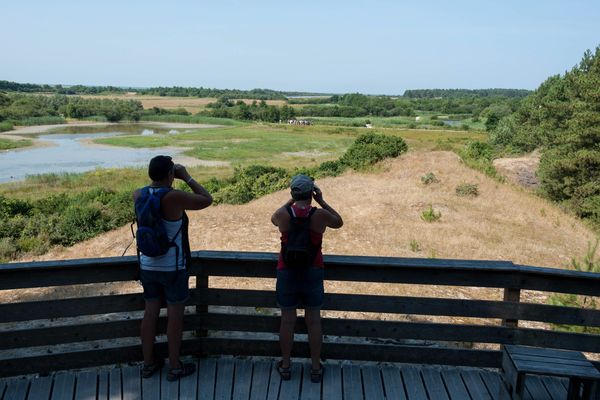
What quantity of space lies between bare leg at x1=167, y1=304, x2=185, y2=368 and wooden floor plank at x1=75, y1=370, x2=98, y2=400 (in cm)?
57

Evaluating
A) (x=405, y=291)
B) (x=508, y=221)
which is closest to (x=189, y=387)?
(x=405, y=291)

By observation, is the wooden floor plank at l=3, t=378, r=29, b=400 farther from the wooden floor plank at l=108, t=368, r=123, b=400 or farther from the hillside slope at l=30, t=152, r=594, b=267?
the hillside slope at l=30, t=152, r=594, b=267

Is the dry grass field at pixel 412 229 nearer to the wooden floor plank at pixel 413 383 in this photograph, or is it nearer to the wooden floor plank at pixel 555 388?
the wooden floor plank at pixel 413 383

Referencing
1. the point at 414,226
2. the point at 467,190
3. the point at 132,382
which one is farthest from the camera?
the point at 467,190

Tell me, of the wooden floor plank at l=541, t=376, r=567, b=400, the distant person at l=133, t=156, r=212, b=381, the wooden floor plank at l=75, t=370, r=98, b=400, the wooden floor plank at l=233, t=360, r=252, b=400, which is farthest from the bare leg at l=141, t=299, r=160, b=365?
the wooden floor plank at l=541, t=376, r=567, b=400

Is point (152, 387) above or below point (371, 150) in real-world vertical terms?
above

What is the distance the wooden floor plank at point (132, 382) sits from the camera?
11.4ft

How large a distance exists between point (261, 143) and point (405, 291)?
64.3 metres

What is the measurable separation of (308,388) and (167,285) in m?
1.26

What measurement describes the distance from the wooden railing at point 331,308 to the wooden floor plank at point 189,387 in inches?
10.3

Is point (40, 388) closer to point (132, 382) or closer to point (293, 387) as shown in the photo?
point (132, 382)

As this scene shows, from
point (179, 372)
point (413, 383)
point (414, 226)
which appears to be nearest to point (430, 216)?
point (414, 226)

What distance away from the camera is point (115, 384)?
3.60 m

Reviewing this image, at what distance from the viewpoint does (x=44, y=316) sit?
3.55 m
